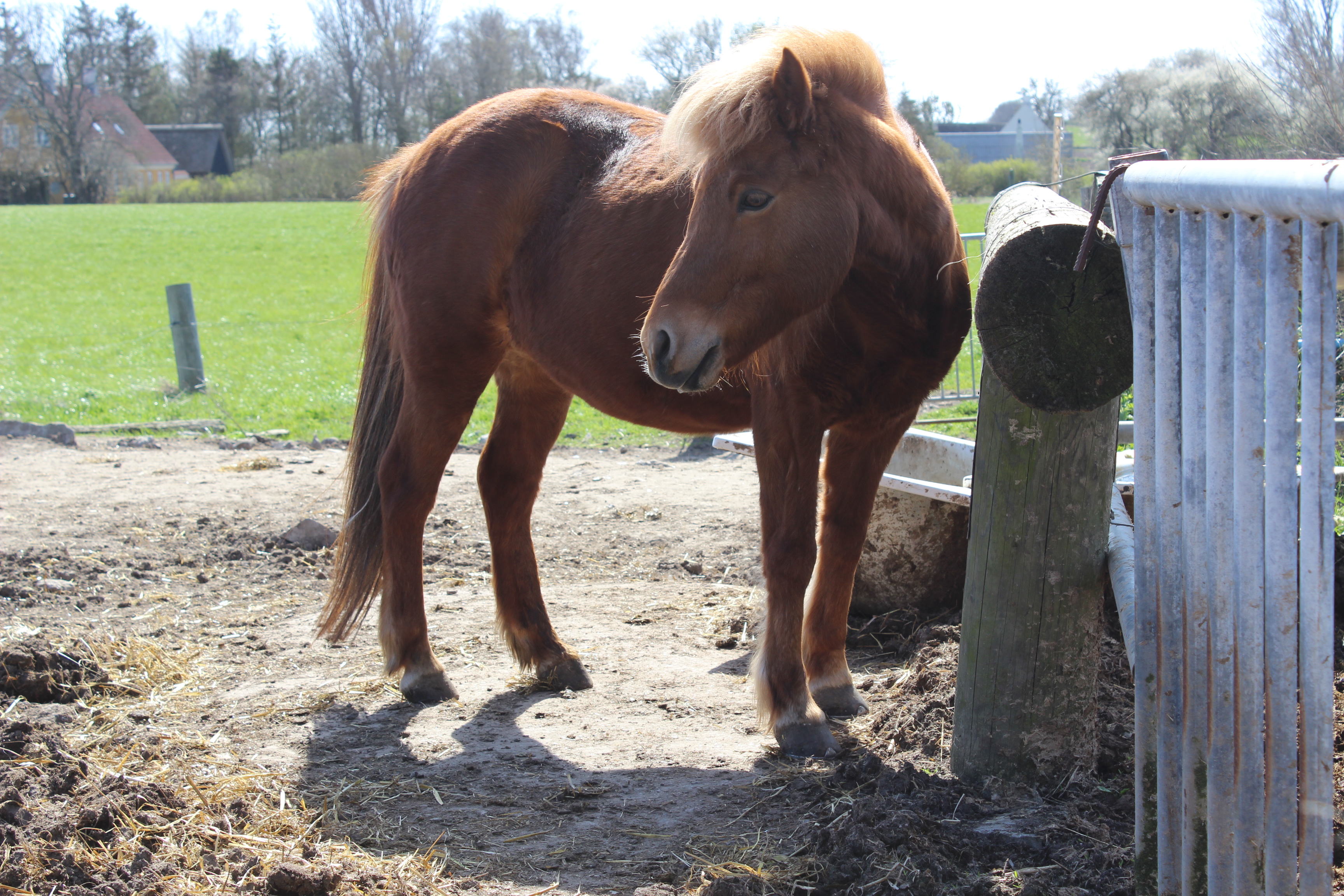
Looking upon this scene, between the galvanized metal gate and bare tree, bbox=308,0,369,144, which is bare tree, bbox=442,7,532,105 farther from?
the galvanized metal gate

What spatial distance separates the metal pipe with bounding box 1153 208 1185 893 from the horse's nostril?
1.12 meters

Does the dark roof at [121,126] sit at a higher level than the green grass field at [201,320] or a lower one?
higher

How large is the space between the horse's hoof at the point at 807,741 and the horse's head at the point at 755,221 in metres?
1.20

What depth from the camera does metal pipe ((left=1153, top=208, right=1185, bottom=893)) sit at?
66.3 inches

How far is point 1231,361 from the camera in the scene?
4.95ft

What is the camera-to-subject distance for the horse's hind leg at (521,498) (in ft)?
13.1

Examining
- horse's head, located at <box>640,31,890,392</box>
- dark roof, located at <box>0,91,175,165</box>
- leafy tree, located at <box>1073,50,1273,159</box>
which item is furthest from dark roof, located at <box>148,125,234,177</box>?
horse's head, located at <box>640,31,890,392</box>

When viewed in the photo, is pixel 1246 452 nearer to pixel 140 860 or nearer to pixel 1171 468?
pixel 1171 468

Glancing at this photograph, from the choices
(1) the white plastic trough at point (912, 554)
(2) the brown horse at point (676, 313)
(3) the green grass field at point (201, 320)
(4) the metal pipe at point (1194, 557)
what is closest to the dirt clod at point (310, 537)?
(3) the green grass field at point (201, 320)

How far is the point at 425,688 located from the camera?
3.77 meters

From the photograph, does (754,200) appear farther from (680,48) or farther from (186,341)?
(680,48)

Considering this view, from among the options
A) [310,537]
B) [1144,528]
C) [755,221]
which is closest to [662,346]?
[755,221]

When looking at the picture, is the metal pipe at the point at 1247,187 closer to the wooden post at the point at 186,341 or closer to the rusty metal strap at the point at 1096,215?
the rusty metal strap at the point at 1096,215

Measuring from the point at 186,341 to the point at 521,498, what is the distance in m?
8.71
